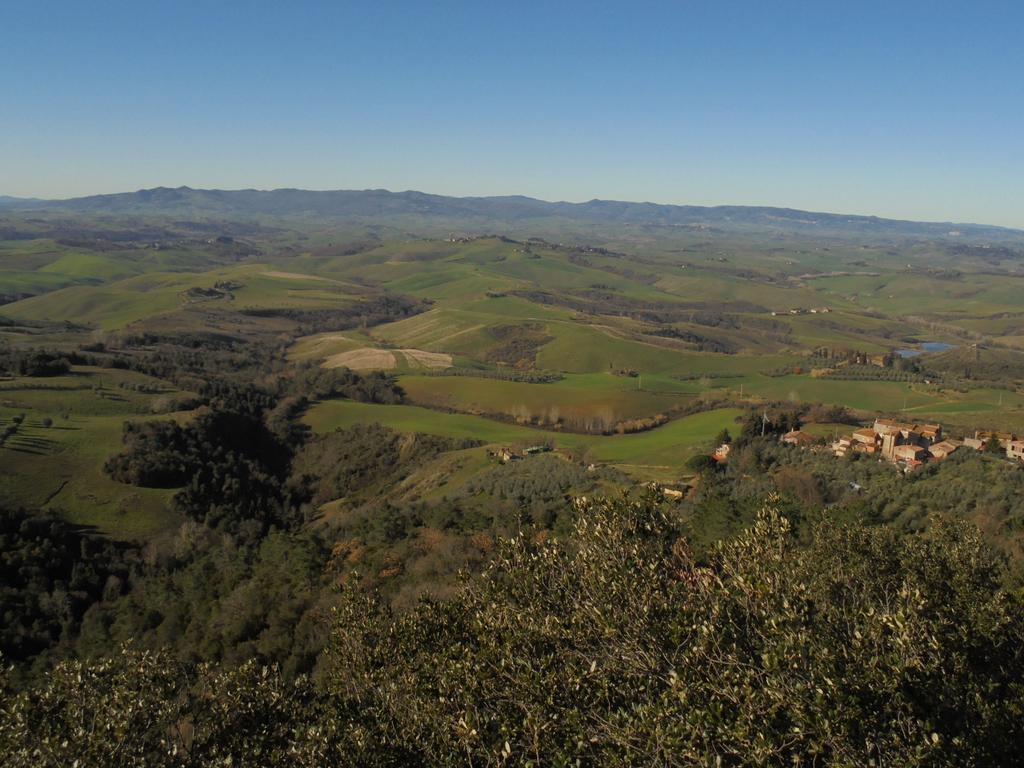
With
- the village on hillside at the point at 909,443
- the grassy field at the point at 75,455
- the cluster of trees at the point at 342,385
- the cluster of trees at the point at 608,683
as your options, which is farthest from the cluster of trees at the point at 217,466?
the village on hillside at the point at 909,443

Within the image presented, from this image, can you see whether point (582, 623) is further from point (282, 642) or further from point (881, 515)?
point (881, 515)

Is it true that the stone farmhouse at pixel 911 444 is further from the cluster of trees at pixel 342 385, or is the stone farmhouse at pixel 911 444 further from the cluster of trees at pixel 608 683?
the cluster of trees at pixel 342 385

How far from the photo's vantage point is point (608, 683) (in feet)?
41.5

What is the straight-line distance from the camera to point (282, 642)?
1330 inches

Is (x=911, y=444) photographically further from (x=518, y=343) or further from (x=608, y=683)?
(x=518, y=343)

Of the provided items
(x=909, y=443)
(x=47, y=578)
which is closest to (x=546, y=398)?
(x=909, y=443)

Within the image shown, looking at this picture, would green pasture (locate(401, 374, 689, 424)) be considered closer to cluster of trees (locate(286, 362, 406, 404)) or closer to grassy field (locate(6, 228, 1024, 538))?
grassy field (locate(6, 228, 1024, 538))

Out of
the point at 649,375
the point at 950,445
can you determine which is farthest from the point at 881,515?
the point at 649,375

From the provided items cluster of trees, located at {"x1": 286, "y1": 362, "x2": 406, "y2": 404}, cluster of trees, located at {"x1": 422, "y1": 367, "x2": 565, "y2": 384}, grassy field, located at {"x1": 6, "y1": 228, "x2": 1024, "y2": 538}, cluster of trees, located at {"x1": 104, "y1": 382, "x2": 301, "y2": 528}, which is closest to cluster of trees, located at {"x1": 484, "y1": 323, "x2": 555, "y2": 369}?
grassy field, located at {"x1": 6, "y1": 228, "x2": 1024, "y2": 538}

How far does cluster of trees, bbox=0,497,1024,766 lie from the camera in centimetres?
1082

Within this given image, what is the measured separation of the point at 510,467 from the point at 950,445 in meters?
40.3

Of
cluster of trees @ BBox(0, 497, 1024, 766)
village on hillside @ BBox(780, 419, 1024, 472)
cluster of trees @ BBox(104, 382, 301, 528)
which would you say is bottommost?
cluster of trees @ BBox(104, 382, 301, 528)

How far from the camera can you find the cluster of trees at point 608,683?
10820 millimetres

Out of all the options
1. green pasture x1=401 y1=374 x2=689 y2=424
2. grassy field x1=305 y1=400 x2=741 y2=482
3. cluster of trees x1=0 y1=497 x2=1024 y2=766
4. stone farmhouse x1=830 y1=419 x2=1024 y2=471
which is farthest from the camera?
green pasture x1=401 y1=374 x2=689 y2=424
